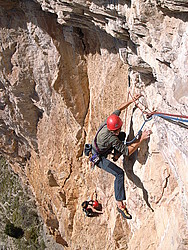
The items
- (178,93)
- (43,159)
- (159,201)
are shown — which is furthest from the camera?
(43,159)

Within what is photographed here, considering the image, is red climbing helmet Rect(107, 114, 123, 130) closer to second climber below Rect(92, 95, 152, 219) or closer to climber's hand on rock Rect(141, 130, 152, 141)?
second climber below Rect(92, 95, 152, 219)

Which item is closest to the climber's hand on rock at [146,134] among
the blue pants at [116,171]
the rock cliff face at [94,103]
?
the rock cliff face at [94,103]

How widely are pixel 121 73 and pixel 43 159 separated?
22.0 feet

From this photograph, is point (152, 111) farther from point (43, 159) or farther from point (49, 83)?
point (43, 159)

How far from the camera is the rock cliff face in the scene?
12.1ft

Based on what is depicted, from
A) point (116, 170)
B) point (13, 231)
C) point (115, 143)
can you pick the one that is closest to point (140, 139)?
point (115, 143)

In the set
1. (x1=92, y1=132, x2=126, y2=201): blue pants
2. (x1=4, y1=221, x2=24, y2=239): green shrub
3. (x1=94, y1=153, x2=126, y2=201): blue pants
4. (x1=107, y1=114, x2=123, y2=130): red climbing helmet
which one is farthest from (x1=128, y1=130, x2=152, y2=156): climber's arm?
(x1=4, y1=221, x2=24, y2=239): green shrub

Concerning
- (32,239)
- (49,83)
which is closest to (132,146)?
(49,83)

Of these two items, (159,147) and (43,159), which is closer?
(159,147)

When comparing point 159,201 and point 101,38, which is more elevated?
point 101,38

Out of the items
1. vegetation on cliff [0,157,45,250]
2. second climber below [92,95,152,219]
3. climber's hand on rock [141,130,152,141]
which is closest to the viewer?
climber's hand on rock [141,130,152,141]

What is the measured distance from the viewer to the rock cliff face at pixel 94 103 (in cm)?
370

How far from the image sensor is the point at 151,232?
5004 millimetres

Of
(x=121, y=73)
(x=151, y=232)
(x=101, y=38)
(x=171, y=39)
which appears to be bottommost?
(x=151, y=232)
